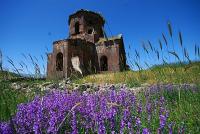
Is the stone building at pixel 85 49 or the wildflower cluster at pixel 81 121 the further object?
the stone building at pixel 85 49

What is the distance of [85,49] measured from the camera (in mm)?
28484

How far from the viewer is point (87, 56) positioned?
2888 centimetres

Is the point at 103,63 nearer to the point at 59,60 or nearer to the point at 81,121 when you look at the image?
the point at 59,60

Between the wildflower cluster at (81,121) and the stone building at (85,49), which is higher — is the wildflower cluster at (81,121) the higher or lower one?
the lower one

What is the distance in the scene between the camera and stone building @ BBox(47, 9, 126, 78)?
86.8ft

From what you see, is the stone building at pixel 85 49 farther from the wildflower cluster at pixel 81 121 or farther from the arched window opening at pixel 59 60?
the wildflower cluster at pixel 81 121

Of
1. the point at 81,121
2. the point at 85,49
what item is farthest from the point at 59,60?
the point at 81,121

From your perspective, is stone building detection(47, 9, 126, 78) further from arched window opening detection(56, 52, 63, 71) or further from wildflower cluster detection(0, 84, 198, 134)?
wildflower cluster detection(0, 84, 198, 134)

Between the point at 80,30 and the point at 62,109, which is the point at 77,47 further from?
the point at 62,109

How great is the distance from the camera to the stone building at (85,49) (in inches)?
1042

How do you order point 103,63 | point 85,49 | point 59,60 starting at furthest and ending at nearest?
point 103,63 → point 85,49 → point 59,60

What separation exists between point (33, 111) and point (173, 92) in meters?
5.01

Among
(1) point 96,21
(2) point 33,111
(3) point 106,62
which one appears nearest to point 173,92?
(2) point 33,111

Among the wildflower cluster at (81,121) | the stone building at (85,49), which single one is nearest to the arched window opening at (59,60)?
the stone building at (85,49)
